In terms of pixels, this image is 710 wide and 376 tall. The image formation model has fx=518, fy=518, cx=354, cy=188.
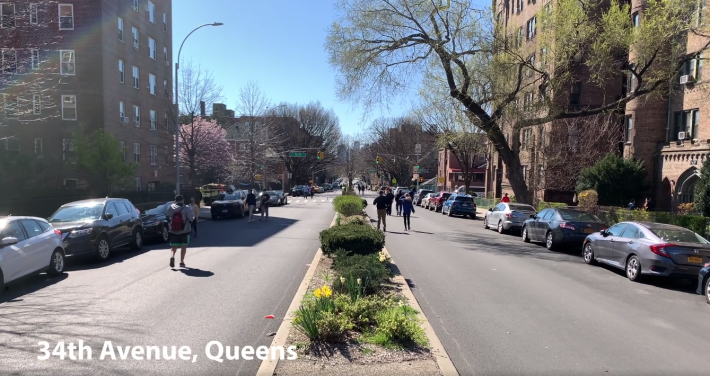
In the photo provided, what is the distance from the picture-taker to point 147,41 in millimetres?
36406

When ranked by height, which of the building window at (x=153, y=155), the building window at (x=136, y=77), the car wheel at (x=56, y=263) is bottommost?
the car wheel at (x=56, y=263)

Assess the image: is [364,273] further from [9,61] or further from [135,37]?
[135,37]

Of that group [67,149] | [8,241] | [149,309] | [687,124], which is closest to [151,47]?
[67,149]

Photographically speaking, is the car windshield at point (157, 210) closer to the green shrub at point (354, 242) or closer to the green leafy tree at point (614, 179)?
the green shrub at point (354, 242)

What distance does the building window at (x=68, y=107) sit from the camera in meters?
31.3

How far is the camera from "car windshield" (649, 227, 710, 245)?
1098 cm

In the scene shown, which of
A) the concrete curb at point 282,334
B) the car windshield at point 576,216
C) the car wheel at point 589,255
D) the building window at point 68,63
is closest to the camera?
the concrete curb at point 282,334

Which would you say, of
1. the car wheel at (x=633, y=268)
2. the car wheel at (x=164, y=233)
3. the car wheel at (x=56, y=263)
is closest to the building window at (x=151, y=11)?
the car wheel at (x=164, y=233)

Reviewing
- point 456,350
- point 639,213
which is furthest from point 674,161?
point 456,350

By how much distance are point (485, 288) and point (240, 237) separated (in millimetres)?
10983

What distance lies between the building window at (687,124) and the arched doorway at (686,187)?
1864 millimetres

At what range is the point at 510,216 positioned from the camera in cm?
2244

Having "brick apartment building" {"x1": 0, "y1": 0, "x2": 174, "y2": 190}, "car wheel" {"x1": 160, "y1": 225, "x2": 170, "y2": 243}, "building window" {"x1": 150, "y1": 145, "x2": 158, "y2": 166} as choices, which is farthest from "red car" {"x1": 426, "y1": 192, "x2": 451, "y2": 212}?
"car wheel" {"x1": 160, "y1": 225, "x2": 170, "y2": 243}

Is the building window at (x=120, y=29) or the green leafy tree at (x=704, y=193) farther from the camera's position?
the building window at (x=120, y=29)
